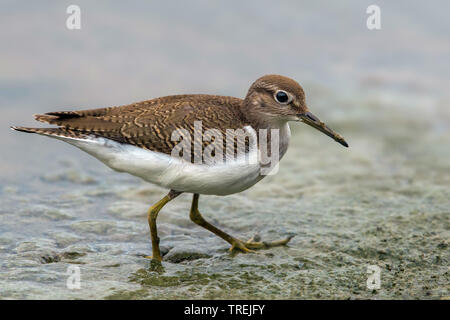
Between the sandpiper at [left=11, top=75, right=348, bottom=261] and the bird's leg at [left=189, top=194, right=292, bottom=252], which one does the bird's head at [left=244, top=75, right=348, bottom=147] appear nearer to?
the sandpiper at [left=11, top=75, right=348, bottom=261]

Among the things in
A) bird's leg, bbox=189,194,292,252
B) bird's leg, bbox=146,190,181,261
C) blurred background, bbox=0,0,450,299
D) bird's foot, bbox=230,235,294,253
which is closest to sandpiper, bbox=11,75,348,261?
bird's leg, bbox=146,190,181,261

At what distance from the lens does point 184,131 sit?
20.1ft

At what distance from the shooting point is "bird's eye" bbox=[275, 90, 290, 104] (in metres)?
6.40

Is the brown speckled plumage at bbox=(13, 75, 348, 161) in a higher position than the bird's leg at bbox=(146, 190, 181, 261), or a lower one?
higher

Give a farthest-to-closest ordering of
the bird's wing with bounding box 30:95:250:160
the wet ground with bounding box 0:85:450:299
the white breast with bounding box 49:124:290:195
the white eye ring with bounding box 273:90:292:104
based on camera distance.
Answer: the white eye ring with bounding box 273:90:292:104, the bird's wing with bounding box 30:95:250:160, the white breast with bounding box 49:124:290:195, the wet ground with bounding box 0:85:450:299

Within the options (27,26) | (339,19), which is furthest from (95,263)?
(339,19)

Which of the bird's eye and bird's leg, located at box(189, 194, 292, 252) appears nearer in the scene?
the bird's eye

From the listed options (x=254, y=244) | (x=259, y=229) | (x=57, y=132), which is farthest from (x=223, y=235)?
(x=57, y=132)

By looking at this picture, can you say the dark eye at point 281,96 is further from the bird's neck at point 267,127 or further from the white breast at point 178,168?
the white breast at point 178,168

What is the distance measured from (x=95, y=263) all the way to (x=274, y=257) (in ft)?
6.34

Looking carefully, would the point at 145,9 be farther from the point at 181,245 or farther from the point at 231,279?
the point at 231,279

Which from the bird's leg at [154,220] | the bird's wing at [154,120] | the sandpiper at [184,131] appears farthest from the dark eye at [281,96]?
the bird's leg at [154,220]

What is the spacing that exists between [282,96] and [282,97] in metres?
0.01

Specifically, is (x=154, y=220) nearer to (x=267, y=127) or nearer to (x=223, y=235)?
(x=223, y=235)
